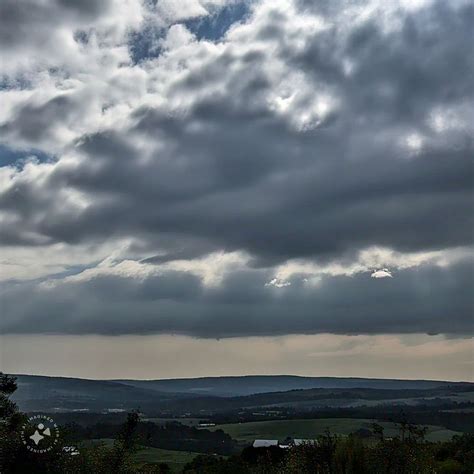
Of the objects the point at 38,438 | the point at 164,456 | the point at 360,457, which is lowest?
the point at 164,456

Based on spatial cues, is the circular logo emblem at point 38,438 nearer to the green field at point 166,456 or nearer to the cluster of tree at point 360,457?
the cluster of tree at point 360,457

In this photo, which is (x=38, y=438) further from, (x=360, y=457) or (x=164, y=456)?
(x=164, y=456)

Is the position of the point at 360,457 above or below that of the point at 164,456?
above

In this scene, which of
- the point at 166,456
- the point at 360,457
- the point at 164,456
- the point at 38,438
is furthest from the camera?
the point at 164,456

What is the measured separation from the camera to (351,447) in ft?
220

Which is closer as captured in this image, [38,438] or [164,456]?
[38,438]

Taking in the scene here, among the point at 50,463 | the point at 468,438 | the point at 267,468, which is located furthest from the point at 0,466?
the point at 468,438

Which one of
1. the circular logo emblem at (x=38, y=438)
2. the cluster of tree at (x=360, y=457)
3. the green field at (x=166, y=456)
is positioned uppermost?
the circular logo emblem at (x=38, y=438)

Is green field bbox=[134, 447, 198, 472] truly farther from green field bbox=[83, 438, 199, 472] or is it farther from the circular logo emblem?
the circular logo emblem

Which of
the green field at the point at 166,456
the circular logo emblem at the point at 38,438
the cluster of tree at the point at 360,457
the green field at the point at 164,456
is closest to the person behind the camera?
the cluster of tree at the point at 360,457

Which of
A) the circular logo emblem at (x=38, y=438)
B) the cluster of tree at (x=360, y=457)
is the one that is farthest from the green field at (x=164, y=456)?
the cluster of tree at (x=360, y=457)

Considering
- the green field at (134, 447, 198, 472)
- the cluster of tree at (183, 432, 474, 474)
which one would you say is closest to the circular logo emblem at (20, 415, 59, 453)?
the cluster of tree at (183, 432, 474, 474)

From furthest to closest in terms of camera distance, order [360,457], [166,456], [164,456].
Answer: [164,456] < [166,456] < [360,457]

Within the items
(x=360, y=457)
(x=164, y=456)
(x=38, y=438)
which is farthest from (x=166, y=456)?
(x=360, y=457)
